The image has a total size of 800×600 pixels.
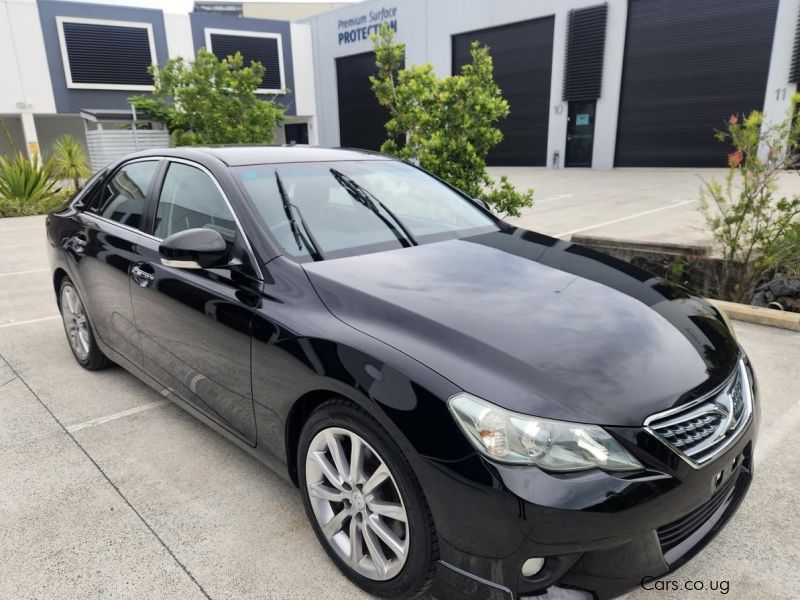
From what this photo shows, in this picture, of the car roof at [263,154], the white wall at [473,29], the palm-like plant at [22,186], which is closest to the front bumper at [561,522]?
the car roof at [263,154]

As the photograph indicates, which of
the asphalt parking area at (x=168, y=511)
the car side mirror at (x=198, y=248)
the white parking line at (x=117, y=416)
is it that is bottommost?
the white parking line at (x=117, y=416)

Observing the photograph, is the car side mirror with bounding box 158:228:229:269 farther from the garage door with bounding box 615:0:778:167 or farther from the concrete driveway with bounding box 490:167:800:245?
the garage door with bounding box 615:0:778:167

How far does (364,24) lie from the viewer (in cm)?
3028

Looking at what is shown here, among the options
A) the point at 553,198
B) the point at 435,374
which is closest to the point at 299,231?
the point at 435,374

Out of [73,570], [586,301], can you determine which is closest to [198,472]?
[73,570]

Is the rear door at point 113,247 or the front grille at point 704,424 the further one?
the rear door at point 113,247

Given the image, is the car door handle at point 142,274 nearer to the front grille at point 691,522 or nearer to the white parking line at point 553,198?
the front grille at point 691,522

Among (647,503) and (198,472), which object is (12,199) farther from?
(647,503)

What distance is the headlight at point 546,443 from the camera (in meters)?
1.69

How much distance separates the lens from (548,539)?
1657 mm

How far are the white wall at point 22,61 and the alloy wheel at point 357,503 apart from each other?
3164 centimetres

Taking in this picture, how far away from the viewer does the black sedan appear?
1.71 m

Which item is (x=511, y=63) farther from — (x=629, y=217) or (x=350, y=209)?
(x=350, y=209)

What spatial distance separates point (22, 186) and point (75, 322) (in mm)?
12055
